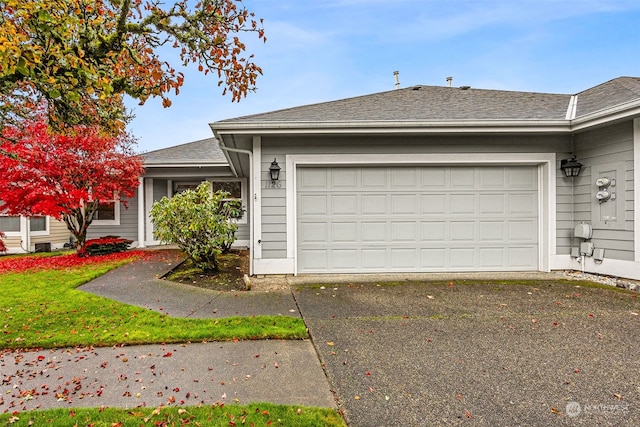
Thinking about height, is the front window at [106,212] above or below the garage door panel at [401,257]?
above

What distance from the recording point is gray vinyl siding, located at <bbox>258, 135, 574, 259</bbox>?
6.46m

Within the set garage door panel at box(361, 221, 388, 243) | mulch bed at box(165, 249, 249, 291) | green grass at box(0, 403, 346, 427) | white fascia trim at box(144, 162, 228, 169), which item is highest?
white fascia trim at box(144, 162, 228, 169)

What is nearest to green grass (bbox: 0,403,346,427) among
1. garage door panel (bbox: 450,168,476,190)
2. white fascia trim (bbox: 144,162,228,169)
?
garage door panel (bbox: 450,168,476,190)

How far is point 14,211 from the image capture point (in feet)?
27.5

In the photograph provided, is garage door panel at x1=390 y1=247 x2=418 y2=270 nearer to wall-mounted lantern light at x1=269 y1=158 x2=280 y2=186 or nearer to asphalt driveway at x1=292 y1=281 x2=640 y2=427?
asphalt driveway at x1=292 y1=281 x2=640 y2=427

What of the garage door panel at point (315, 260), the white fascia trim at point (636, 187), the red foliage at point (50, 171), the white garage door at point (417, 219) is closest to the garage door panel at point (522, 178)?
the white garage door at point (417, 219)

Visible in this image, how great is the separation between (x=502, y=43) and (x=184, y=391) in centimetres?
A: 1325

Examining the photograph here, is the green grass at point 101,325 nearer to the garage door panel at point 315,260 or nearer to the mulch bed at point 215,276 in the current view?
the mulch bed at point 215,276

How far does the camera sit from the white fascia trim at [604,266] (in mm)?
5621

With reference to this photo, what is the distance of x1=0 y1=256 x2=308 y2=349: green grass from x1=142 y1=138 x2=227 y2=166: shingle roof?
630 cm

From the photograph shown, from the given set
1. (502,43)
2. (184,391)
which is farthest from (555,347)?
(502,43)

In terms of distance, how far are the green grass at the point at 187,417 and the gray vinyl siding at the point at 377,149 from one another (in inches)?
169

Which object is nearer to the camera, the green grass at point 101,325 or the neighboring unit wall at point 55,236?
the green grass at point 101,325

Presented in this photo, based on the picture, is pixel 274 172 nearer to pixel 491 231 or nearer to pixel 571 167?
pixel 491 231
